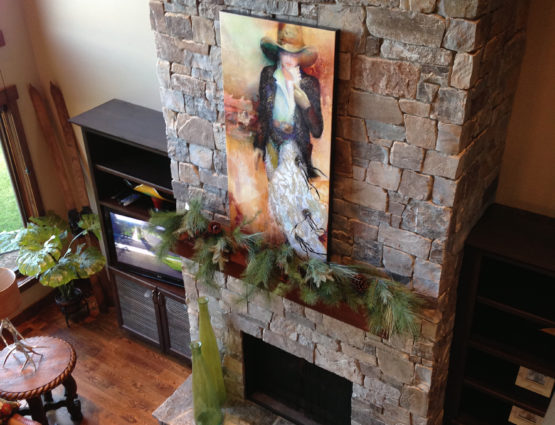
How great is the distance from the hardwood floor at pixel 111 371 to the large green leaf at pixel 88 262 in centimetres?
57

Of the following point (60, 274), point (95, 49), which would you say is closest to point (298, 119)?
point (95, 49)

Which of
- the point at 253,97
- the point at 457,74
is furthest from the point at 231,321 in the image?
the point at 457,74

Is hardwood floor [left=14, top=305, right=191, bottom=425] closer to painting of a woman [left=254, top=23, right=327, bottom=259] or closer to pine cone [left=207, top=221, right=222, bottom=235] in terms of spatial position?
pine cone [left=207, top=221, right=222, bottom=235]

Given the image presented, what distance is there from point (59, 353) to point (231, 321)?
121cm

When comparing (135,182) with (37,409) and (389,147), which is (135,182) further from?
(389,147)

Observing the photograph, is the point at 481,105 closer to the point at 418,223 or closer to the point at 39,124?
the point at 418,223

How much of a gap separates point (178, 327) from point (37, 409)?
97 centimetres

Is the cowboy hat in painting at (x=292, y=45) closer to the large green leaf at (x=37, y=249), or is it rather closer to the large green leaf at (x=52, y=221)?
the large green leaf at (x=37, y=249)

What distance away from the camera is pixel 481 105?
2256mm

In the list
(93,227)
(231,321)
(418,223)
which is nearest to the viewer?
(418,223)

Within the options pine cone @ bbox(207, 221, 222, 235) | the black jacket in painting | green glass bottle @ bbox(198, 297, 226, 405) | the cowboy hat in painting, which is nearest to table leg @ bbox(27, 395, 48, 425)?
green glass bottle @ bbox(198, 297, 226, 405)

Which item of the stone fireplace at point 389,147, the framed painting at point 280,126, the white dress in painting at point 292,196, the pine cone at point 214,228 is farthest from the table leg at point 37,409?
the white dress in painting at point 292,196

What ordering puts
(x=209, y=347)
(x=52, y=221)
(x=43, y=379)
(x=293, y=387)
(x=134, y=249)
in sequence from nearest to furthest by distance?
(x=209, y=347) < (x=293, y=387) < (x=43, y=379) < (x=134, y=249) < (x=52, y=221)

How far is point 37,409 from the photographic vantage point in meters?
3.75
